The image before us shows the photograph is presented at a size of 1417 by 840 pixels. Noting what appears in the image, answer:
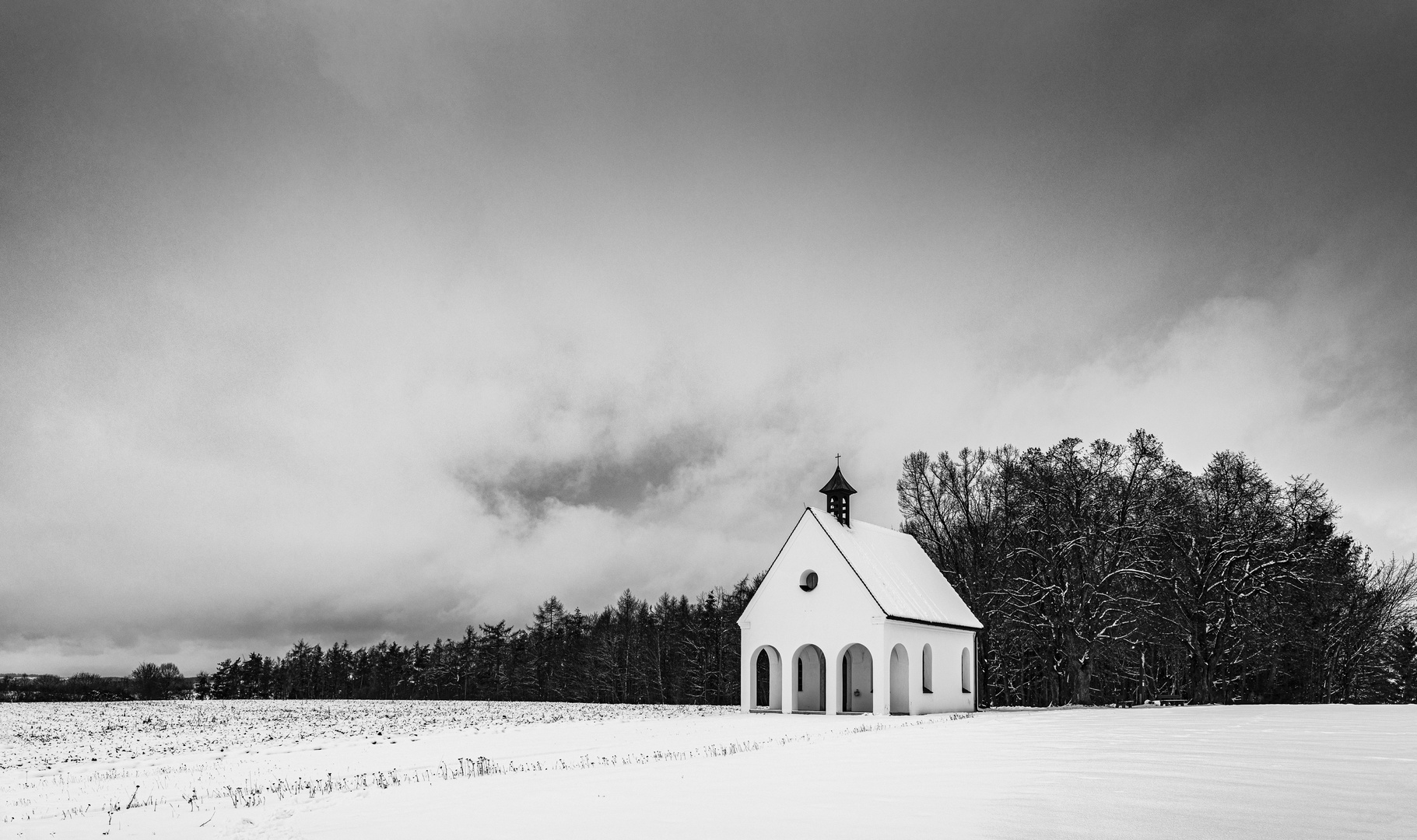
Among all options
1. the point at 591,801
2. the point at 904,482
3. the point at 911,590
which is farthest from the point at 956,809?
the point at 904,482

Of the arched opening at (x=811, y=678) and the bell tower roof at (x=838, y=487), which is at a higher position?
the bell tower roof at (x=838, y=487)

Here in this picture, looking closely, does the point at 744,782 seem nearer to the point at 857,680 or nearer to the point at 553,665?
the point at 857,680

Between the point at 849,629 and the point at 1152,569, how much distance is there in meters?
19.3

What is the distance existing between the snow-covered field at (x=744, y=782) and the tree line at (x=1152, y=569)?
18.4 meters

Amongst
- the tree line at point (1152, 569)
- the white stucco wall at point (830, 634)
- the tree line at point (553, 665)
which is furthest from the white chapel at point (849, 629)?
the tree line at point (553, 665)

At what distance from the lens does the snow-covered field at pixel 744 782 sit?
8172 millimetres

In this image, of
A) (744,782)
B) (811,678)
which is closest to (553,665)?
(811,678)

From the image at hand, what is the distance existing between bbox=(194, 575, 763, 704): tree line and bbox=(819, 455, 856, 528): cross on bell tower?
95.1ft

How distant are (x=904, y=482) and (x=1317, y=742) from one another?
3438 cm

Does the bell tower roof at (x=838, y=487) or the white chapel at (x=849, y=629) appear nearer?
the white chapel at (x=849, y=629)

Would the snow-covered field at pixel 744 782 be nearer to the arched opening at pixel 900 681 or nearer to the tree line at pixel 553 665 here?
the arched opening at pixel 900 681

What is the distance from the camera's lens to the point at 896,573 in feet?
131

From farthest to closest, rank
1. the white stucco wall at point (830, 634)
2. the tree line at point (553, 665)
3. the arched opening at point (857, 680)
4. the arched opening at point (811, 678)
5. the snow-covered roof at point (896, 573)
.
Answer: the tree line at point (553, 665) < the arched opening at point (811, 678) < the arched opening at point (857, 680) < the snow-covered roof at point (896, 573) < the white stucco wall at point (830, 634)

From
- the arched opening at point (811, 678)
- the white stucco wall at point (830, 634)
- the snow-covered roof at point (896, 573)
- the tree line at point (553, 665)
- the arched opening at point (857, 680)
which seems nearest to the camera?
the white stucco wall at point (830, 634)
